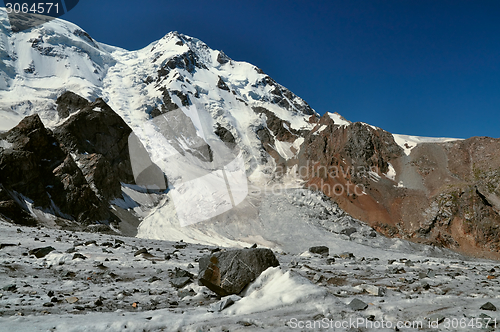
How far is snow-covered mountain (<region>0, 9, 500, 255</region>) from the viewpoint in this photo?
3781 cm

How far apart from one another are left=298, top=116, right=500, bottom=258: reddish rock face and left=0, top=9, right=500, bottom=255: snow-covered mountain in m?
0.17

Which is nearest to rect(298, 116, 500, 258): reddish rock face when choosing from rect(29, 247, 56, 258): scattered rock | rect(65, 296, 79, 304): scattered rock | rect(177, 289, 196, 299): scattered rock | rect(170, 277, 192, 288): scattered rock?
rect(170, 277, 192, 288): scattered rock

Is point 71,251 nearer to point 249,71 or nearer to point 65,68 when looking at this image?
point 65,68

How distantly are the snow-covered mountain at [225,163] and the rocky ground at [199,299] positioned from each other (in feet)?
83.6

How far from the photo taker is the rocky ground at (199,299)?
4680 millimetres

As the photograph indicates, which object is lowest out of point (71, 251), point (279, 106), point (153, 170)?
point (71, 251)

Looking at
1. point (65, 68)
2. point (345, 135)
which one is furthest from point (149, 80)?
point (345, 135)

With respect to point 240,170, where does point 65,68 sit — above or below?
above

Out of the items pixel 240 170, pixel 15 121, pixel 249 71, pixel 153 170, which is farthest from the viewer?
pixel 249 71

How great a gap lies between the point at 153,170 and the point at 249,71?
3856 inches

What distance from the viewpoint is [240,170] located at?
7694 cm

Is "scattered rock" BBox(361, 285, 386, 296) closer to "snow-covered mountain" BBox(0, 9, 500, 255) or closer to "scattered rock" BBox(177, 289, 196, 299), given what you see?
"scattered rock" BBox(177, 289, 196, 299)

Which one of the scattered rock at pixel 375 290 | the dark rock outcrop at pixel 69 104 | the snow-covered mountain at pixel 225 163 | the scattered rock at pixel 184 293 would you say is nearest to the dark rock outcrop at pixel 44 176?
the snow-covered mountain at pixel 225 163

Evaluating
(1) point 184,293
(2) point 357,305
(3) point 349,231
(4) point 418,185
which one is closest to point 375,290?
(2) point 357,305
